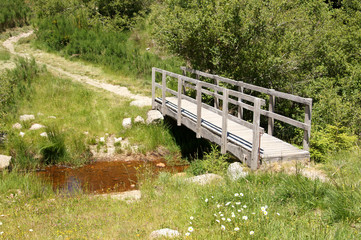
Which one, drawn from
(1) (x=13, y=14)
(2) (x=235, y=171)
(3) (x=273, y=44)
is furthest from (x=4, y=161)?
(1) (x=13, y=14)

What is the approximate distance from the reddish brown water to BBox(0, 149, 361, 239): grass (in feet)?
9.41

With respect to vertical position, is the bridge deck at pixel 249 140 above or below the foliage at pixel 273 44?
below

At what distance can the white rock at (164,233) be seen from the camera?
15.9 ft

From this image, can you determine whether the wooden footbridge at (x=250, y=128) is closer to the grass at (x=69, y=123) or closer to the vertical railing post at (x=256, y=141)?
the vertical railing post at (x=256, y=141)

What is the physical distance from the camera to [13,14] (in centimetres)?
2653

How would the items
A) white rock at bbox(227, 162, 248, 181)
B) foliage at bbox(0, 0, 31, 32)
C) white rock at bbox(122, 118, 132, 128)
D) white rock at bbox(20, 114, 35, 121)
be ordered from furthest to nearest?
foliage at bbox(0, 0, 31, 32)
white rock at bbox(122, 118, 132, 128)
white rock at bbox(20, 114, 35, 121)
white rock at bbox(227, 162, 248, 181)

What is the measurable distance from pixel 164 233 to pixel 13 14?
85.6ft

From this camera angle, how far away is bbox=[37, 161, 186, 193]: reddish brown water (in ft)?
33.6

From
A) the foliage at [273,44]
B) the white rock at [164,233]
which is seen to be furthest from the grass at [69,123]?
the white rock at [164,233]

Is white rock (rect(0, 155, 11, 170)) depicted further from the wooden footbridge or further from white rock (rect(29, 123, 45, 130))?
the wooden footbridge

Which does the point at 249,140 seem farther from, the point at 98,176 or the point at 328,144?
the point at 98,176

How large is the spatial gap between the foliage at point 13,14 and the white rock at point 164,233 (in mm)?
24569


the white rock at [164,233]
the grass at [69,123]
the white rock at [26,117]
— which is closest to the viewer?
the white rock at [164,233]

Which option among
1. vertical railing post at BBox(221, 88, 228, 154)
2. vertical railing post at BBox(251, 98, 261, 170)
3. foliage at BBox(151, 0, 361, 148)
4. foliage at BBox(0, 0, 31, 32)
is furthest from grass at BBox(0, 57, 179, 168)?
foliage at BBox(0, 0, 31, 32)
